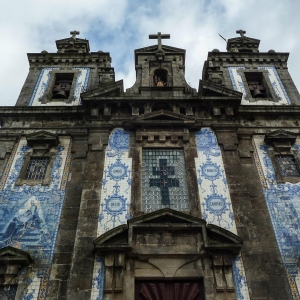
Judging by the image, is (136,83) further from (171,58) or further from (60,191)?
(60,191)

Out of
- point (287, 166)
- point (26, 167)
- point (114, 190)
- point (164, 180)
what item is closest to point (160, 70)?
point (164, 180)

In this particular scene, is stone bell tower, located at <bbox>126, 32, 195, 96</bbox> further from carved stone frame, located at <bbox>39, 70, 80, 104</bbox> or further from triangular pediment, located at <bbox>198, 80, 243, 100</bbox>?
carved stone frame, located at <bbox>39, 70, 80, 104</bbox>

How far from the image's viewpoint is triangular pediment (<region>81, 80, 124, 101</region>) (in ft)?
50.1

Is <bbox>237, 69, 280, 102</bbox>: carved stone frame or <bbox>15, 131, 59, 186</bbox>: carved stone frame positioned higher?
<bbox>237, 69, 280, 102</bbox>: carved stone frame

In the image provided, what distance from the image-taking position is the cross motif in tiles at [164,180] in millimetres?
12711

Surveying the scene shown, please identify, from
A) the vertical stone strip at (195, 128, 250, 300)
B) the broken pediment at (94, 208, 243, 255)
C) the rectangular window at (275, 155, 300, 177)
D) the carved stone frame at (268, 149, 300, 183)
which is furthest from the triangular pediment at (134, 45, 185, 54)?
the broken pediment at (94, 208, 243, 255)

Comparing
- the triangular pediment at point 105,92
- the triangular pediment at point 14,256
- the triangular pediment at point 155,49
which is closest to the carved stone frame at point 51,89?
the triangular pediment at point 105,92

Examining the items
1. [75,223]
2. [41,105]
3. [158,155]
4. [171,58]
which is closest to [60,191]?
[75,223]

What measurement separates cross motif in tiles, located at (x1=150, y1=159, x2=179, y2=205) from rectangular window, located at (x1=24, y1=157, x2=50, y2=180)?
396 cm

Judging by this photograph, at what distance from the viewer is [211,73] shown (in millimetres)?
17625

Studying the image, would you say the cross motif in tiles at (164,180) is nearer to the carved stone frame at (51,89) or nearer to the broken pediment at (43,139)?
the broken pediment at (43,139)

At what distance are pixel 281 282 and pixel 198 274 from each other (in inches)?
89.6

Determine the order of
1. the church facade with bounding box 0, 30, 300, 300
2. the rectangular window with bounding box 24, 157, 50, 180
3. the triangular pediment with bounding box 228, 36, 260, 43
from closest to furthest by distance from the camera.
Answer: the church facade with bounding box 0, 30, 300, 300, the rectangular window with bounding box 24, 157, 50, 180, the triangular pediment with bounding box 228, 36, 260, 43

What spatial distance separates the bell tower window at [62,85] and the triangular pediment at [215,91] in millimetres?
6023
